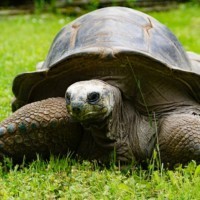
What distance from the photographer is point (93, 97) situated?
9.27 feet

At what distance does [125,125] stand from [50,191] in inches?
28.2

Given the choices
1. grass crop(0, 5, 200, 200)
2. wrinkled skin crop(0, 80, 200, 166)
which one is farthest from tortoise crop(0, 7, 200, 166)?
grass crop(0, 5, 200, 200)

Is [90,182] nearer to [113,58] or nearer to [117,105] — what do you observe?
[117,105]

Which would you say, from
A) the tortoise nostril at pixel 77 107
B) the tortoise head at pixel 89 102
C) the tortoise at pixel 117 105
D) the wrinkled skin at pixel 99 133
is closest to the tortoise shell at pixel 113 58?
the tortoise at pixel 117 105

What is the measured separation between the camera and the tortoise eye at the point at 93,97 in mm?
2810

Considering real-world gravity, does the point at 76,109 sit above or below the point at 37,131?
above

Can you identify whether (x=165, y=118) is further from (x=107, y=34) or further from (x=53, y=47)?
(x=53, y=47)

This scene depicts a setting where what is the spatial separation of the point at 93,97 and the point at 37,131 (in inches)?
19.6

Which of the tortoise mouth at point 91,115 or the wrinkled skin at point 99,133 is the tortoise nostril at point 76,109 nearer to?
the tortoise mouth at point 91,115

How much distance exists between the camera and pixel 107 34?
3330 millimetres

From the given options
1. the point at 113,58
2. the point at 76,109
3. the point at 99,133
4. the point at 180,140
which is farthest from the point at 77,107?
the point at 180,140

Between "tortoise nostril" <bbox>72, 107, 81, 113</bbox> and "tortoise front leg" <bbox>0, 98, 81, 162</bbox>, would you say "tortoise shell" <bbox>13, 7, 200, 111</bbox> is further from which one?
"tortoise nostril" <bbox>72, 107, 81, 113</bbox>

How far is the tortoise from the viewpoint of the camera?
3.07 meters

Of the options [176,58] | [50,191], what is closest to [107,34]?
[176,58]
